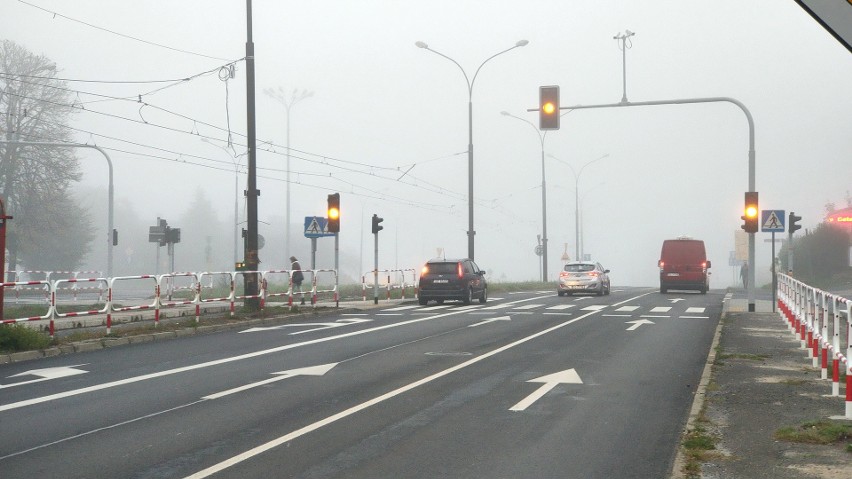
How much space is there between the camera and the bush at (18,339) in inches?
611

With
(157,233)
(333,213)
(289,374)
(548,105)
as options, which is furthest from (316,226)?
(289,374)

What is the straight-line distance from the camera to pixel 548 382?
1229cm

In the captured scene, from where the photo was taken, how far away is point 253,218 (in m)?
24.5

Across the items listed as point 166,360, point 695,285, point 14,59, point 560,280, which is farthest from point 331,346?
point 14,59

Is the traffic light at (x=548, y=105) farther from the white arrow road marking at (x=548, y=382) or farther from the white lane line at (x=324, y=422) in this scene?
the white arrow road marking at (x=548, y=382)

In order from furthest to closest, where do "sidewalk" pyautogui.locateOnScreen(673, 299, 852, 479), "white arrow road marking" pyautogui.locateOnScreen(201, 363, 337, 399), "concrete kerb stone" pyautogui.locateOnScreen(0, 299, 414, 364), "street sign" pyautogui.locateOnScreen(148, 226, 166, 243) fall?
"street sign" pyautogui.locateOnScreen(148, 226, 166, 243) < "concrete kerb stone" pyautogui.locateOnScreen(0, 299, 414, 364) < "white arrow road marking" pyautogui.locateOnScreen(201, 363, 337, 399) < "sidewalk" pyautogui.locateOnScreen(673, 299, 852, 479)

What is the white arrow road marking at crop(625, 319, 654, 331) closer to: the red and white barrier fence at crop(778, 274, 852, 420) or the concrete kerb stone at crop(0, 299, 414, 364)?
the red and white barrier fence at crop(778, 274, 852, 420)

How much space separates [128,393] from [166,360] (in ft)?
12.3

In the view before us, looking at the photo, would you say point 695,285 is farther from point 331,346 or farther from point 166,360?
point 166,360

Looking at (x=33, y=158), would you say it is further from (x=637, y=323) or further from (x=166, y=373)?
(x=166, y=373)

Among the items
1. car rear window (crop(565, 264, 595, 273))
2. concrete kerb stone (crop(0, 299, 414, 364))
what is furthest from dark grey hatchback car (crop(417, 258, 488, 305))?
car rear window (crop(565, 264, 595, 273))

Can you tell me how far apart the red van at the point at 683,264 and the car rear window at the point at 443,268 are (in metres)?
13.9

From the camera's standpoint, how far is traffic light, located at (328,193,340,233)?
28969mm

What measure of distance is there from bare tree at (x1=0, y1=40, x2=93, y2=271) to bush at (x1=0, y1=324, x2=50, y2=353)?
37.6 meters
